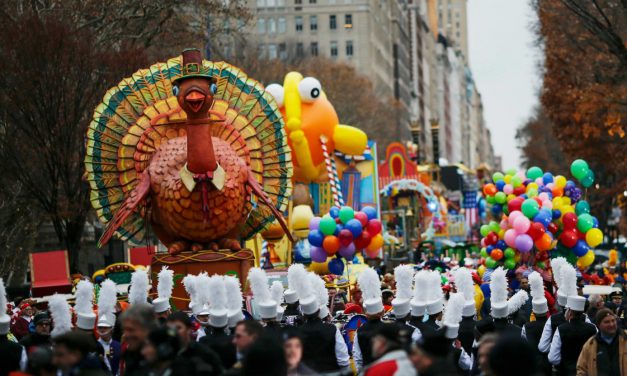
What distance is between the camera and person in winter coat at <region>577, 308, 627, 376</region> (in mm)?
11656

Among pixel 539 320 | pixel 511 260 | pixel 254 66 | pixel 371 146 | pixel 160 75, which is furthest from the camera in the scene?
pixel 254 66

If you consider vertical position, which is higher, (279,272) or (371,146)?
(371,146)

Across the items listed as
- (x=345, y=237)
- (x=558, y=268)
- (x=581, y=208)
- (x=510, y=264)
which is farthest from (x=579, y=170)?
(x=558, y=268)

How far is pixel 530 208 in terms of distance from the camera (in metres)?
24.9

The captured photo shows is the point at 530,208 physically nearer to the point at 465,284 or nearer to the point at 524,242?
the point at 524,242

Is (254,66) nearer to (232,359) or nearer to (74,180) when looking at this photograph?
(74,180)

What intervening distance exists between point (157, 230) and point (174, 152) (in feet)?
4.80

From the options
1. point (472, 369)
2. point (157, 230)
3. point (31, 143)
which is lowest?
point (472, 369)

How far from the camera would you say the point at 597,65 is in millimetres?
34250

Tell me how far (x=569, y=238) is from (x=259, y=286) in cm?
1328

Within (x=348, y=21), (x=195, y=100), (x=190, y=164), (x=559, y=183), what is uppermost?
(x=348, y=21)

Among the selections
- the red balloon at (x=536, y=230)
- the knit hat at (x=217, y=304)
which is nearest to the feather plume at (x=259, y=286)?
the knit hat at (x=217, y=304)

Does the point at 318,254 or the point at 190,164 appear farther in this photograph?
the point at 318,254

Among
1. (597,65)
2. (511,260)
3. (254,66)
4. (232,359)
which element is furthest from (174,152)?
(254,66)
